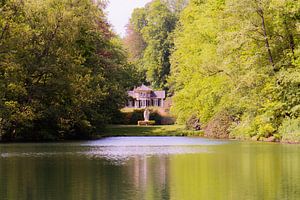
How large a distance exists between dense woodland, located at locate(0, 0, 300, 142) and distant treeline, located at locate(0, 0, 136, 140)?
6 centimetres

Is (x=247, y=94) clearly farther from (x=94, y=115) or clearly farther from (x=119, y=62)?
(x=119, y=62)

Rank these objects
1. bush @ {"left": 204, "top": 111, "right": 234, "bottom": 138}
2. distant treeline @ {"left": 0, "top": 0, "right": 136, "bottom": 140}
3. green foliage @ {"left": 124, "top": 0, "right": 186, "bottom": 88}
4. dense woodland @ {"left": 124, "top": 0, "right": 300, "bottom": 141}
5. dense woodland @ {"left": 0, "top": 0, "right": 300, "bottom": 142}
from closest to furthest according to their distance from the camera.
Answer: dense woodland @ {"left": 124, "top": 0, "right": 300, "bottom": 141}
dense woodland @ {"left": 0, "top": 0, "right": 300, "bottom": 142}
distant treeline @ {"left": 0, "top": 0, "right": 136, "bottom": 140}
bush @ {"left": 204, "top": 111, "right": 234, "bottom": 138}
green foliage @ {"left": 124, "top": 0, "right": 186, "bottom": 88}

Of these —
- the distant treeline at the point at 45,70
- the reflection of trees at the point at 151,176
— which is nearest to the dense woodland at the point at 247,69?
the distant treeline at the point at 45,70

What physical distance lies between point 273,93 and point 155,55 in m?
43.3

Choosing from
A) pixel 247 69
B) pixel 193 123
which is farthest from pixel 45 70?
pixel 193 123

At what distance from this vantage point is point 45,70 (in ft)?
120

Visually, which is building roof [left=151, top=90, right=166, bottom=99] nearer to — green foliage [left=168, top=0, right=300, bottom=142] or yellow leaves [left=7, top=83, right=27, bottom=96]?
green foliage [left=168, top=0, right=300, bottom=142]

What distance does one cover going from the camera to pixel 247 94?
35531mm

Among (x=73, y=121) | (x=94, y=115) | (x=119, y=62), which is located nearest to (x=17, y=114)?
(x=73, y=121)

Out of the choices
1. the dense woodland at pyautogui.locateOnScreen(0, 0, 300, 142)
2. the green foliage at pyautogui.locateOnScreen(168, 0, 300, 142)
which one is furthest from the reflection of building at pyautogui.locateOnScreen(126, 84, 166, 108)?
the green foliage at pyautogui.locateOnScreen(168, 0, 300, 142)

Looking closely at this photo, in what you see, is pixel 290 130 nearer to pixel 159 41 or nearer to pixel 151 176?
pixel 151 176

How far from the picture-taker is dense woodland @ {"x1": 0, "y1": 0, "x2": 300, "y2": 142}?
1342 inches

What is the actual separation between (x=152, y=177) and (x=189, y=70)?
3004 cm

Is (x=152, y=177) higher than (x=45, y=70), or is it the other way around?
(x=45, y=70)
